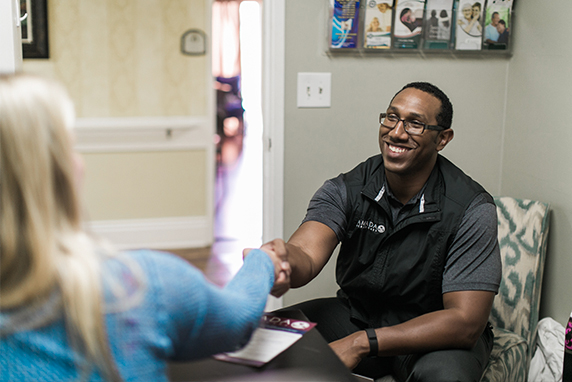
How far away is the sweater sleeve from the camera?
78cm

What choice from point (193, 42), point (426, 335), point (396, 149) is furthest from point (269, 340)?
point (193, 42)

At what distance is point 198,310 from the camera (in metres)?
0.81

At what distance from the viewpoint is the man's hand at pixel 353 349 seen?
1.43m

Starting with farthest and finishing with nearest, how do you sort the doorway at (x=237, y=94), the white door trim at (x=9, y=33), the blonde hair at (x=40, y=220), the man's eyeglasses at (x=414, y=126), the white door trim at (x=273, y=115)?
the doorway at (x=237, y=94) < the white door trim at (x=273, y=115) < the white door trim at (x=9, y=33) < the man's eyeglasses at (x=414, y=126) < the blonde hair at (x=40, y=220)

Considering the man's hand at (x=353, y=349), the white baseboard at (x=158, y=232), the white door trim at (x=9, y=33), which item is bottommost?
the white baseboard at (x=158, y=232)

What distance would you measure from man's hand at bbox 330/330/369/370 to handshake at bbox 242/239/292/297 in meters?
0.24

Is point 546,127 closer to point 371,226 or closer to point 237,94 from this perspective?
point 371,226

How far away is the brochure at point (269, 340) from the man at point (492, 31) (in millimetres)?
1636

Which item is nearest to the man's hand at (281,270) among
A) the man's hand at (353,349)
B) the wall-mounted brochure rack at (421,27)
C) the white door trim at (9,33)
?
the man's hand at (353,349)

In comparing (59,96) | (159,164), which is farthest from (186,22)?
(59,96)

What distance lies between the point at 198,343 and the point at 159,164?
3131 mm

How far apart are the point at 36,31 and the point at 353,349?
3088 millimetres

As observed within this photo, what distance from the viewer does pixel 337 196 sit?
1.75 metres

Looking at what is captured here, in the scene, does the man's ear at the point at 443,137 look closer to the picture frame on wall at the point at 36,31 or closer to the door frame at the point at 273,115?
the door frame at the point at 273,115
